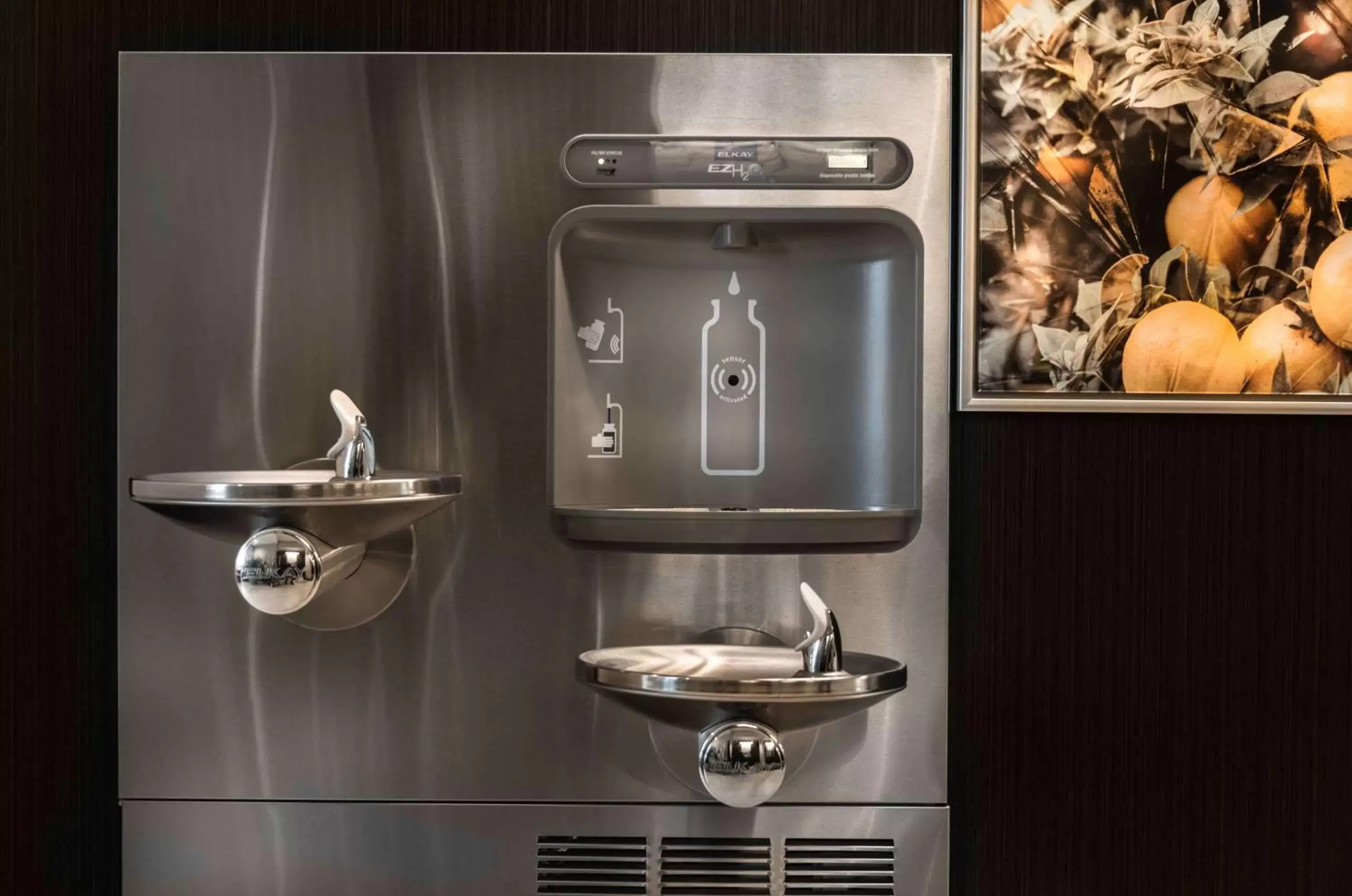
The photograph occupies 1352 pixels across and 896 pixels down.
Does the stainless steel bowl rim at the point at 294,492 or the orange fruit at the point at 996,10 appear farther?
the orange fruit at the point at 996,10

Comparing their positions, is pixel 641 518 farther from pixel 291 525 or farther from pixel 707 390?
pixel 291 525

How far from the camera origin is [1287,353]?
3.83ft

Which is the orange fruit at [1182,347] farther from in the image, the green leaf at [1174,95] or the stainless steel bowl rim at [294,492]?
the stainless steel bowl rim at [294,492]

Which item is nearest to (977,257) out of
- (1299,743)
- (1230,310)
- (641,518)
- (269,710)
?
(1230,310)

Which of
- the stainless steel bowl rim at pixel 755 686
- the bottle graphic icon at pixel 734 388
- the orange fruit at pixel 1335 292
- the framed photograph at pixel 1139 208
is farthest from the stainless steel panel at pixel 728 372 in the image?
the orange fruit at pixel 1335 292

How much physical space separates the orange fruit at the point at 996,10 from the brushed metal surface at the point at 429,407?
8cm

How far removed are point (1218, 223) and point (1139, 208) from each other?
0.31 feet

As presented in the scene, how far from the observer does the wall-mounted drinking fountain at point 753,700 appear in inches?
37.2

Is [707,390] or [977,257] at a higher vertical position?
[977,257]

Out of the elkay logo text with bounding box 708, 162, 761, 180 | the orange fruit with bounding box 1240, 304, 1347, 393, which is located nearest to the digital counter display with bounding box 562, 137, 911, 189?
the elkay logo text with bounding box 708, 162, 761, 180

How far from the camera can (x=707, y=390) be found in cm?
117

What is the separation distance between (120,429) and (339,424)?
0.83 ft

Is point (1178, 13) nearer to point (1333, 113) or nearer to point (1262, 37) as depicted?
point (1262, 37)

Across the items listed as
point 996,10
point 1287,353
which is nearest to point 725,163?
point 996,10
